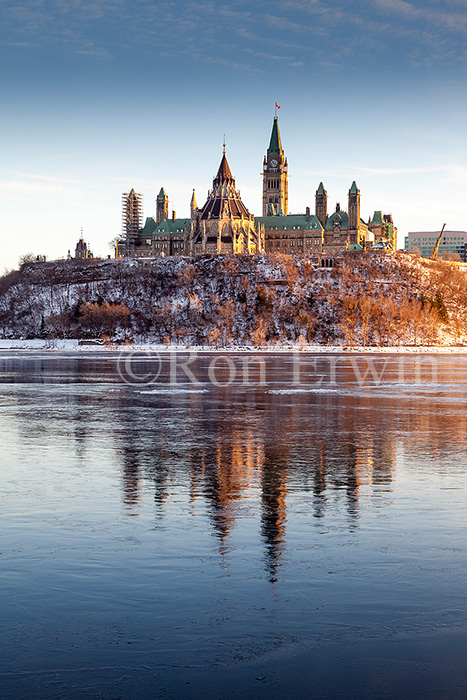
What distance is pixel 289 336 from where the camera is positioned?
145000mm

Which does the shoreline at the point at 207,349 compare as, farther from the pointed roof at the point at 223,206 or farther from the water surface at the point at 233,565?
the water surface at the point at 233,565

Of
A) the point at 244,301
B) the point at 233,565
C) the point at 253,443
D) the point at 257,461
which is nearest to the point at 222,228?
the point at 244,301

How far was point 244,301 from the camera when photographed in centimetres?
15738

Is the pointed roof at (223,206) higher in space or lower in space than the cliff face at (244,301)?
higher

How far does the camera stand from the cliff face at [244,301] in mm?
143500

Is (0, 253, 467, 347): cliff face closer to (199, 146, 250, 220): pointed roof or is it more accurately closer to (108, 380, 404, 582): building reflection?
(199, 146, 250, 220): pointed roof

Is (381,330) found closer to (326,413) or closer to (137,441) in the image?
(326,413)

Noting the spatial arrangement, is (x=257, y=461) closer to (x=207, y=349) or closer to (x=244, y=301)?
(x=207, y=349)

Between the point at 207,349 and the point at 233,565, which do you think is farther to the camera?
the point at 207,349

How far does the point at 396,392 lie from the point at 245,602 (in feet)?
99.0

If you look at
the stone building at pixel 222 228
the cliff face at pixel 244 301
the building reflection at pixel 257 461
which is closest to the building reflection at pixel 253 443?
the building reflection at pixel 257 461

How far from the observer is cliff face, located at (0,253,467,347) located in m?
144

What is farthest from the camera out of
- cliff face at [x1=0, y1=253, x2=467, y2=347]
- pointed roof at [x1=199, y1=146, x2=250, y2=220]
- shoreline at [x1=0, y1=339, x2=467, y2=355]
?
pointed roof at [x1=199, y1=146, x2=250, y2=220]

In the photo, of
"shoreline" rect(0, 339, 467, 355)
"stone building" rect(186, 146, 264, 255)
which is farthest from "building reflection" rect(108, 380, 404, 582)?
"stone building" rect(186, 146, 264, 255)
